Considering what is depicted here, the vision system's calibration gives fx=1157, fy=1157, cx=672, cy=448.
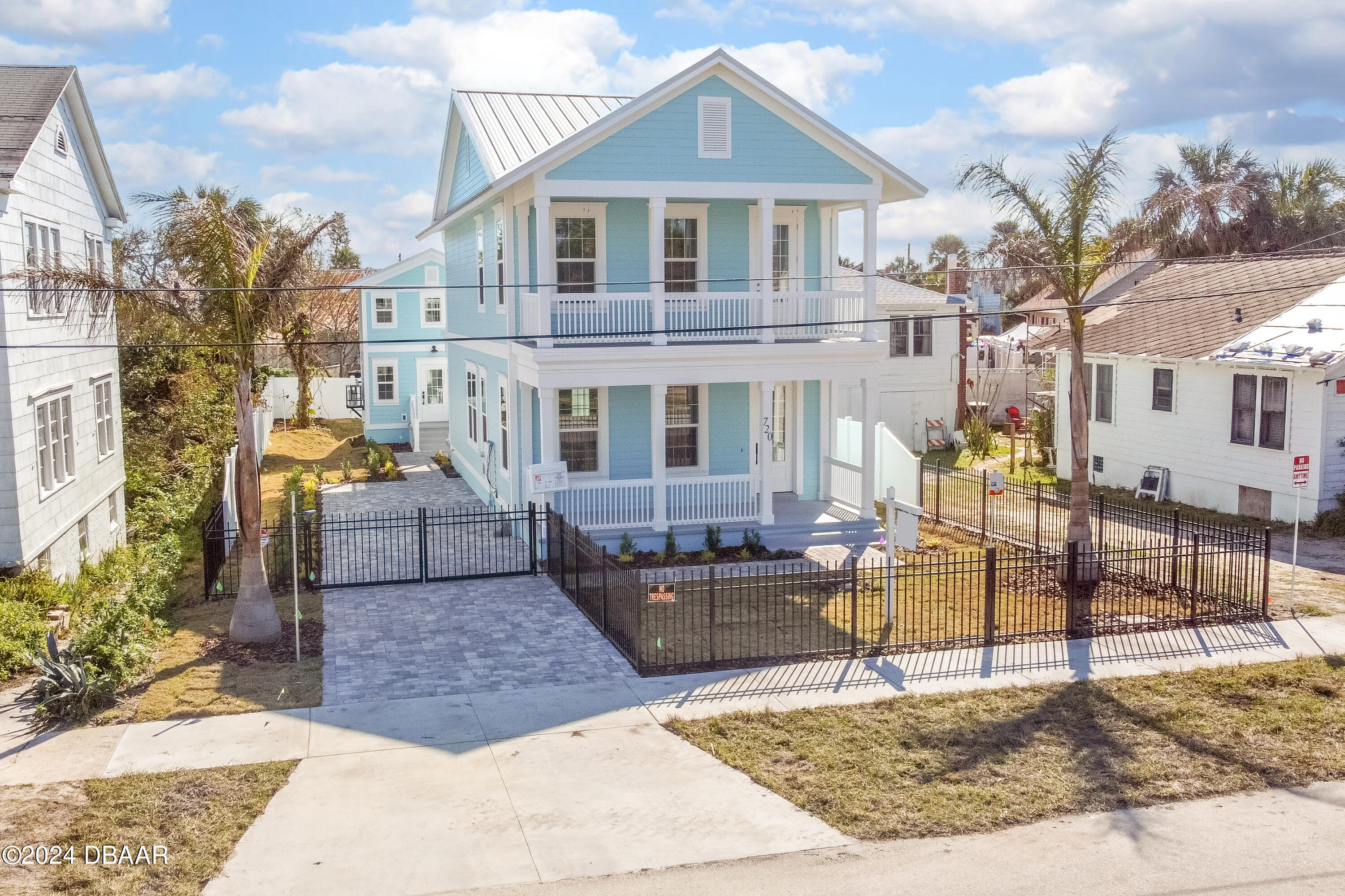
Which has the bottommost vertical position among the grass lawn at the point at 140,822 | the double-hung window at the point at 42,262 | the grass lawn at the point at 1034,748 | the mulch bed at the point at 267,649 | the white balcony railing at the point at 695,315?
the grass lawn at the point at 1034,748

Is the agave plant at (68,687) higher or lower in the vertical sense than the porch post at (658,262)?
lower

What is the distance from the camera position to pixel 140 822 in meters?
9.29

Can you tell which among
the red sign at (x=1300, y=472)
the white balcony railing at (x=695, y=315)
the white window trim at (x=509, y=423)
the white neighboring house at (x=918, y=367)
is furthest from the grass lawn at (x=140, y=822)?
the white neighboring house at (x=918, y=367)

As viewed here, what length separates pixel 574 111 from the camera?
2367 centimetres

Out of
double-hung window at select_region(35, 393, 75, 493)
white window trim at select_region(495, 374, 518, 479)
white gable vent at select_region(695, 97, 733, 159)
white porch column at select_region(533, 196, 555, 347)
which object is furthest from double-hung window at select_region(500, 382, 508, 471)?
double-hung window at select_region(35, 393, 75, 493)

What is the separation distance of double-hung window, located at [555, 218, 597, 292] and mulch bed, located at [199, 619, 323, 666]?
817 cm

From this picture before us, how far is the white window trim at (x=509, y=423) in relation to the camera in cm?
2125

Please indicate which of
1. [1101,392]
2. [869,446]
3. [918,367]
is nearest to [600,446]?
[869,446]

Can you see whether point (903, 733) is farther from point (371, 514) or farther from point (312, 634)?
point (371, 514)

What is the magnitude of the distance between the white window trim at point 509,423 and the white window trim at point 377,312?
1449 centimetres

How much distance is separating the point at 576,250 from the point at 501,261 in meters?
2.35

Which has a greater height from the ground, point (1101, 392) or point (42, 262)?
point (42, 262)

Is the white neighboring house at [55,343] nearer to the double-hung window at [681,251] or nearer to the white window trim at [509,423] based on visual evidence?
the white window trim at [509,423]

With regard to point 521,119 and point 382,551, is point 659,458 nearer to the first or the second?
point 382,551
